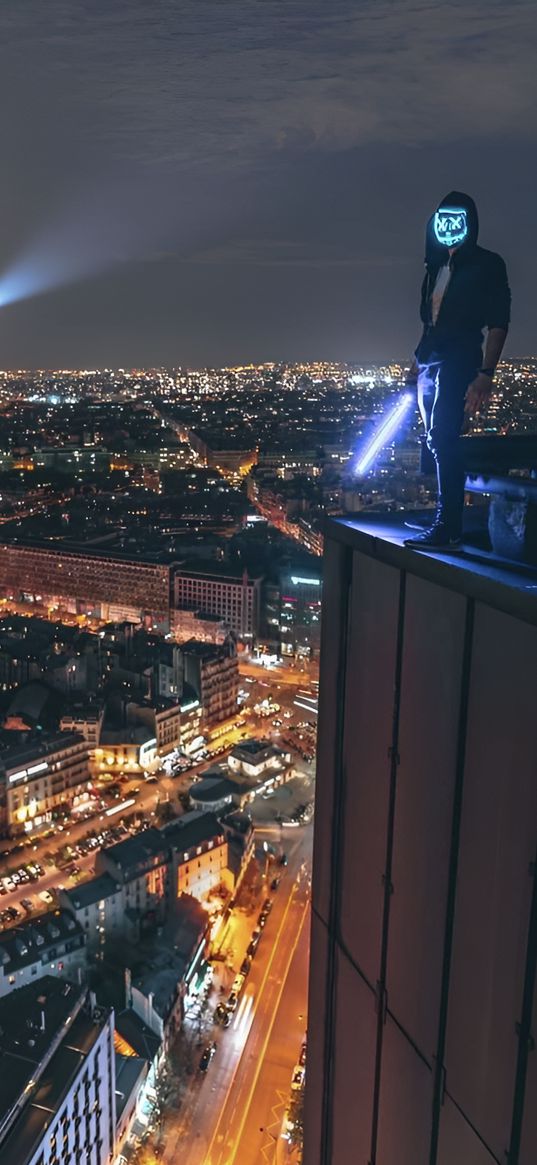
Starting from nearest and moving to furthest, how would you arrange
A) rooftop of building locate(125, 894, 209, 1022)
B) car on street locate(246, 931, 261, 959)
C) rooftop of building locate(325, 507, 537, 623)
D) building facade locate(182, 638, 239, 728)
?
rooftop of building locate(325, 507, 537, 623), rooftop of building locate(125, 894, 209, 1022), car on street locate(246, 931, 261, 959), building facade locate(182, 638, 239, 728)

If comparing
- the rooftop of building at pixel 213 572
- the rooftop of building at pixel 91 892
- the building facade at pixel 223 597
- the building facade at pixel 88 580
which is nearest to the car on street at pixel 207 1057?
the rooftop of building at pixel 91 892

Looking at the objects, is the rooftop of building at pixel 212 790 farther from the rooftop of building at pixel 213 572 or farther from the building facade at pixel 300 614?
the rooftop of building at pixel 213 572

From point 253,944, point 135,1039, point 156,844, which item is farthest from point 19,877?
point 135,1039

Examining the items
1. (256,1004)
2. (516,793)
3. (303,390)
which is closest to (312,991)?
(516,793)

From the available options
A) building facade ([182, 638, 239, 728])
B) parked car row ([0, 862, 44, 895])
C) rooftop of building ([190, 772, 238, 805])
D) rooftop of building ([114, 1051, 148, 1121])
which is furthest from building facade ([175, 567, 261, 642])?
rooftop of building ([114, 1051, 148, 1121])

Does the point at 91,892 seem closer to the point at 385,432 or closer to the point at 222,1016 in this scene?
the point at 222,1016

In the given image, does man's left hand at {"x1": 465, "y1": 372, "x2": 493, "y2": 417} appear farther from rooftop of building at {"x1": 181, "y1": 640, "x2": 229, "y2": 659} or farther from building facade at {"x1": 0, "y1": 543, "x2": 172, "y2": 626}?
building facade at {"x1": 0, "y1": 543, "x2": 172, "y2": 626}
